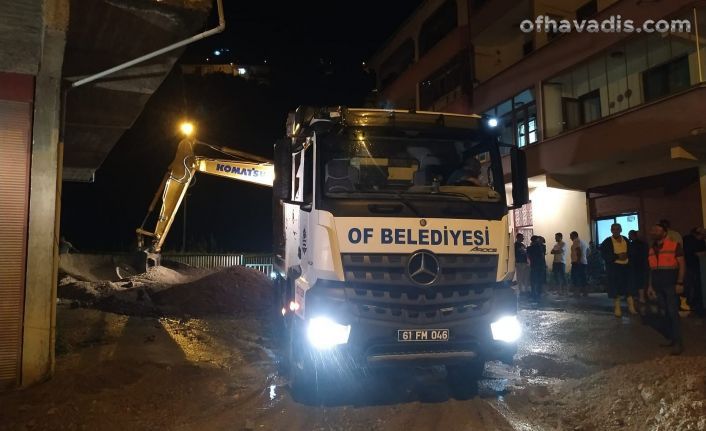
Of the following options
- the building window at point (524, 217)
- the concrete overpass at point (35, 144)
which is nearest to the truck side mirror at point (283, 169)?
the concrete overpass at point (35, 144)

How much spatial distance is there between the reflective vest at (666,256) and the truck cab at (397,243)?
124 inches

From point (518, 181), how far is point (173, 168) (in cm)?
989

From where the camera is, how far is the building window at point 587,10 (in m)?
16.5

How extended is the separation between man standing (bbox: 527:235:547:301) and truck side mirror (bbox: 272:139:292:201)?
9.29 metres

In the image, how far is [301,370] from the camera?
5562 millimetres

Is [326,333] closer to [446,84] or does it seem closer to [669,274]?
[669,274]

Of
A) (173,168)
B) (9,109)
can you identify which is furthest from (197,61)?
(9,109)

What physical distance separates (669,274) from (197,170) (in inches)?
411

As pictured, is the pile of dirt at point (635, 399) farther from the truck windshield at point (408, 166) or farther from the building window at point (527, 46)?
the building window at point (527, 46)

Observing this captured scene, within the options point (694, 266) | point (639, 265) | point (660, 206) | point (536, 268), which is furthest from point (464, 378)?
point (660, 206)

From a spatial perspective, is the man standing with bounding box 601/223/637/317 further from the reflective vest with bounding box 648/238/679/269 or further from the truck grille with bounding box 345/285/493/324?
the truck grille with bounding box 345/285/493/324

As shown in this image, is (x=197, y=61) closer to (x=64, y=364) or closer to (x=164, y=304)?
(x=164, y=304)

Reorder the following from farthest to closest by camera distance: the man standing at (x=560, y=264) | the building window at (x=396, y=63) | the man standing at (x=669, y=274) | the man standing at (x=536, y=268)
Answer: the building window at (x=396, y=63) → the man standing at (x=560, y=264) → the man standing at (x=536, y=268) → the man standing at (x=669, y=274)

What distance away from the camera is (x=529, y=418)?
16.9 ft
